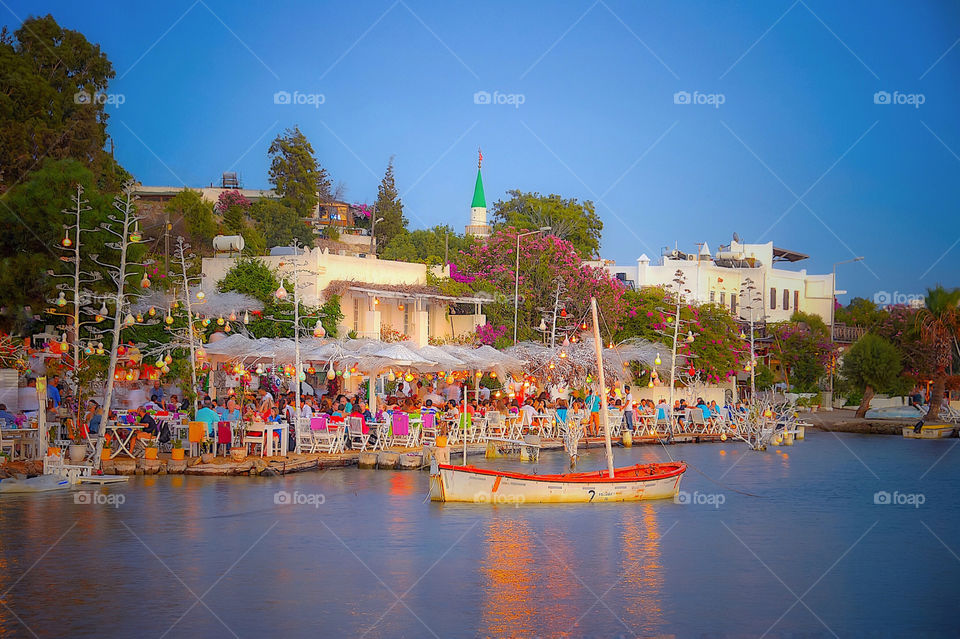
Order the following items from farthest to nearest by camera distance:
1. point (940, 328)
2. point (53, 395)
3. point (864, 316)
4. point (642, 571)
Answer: point (864, 316) → point (940, 328) → point (53, 395) → point (642, 571)

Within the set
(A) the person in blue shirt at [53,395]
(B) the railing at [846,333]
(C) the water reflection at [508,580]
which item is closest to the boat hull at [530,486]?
(C) the water reflection at [508,580]

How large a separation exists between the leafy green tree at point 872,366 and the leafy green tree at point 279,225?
109ft

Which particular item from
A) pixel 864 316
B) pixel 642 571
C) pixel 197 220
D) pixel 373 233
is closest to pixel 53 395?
pixel 642 571

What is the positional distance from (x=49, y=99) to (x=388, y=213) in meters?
45.8

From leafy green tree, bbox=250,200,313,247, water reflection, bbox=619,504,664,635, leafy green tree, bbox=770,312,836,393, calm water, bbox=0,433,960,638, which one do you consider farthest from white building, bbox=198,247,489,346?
water reflection, bbox=619,504,664,635

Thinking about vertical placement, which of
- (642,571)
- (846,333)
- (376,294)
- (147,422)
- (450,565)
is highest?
(846,333)

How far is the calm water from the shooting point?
14.2 metres

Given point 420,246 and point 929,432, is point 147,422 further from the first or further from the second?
point 420,246

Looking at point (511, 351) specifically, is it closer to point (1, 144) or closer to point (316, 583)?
point (1, 144)

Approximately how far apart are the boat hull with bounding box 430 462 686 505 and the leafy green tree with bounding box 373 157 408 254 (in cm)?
6207

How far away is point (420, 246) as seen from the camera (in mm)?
83188

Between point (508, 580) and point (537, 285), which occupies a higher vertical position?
point (537, 285)

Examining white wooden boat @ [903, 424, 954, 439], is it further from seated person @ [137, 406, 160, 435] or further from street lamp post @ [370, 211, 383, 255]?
seated person @ [137, 406, 160, 435]

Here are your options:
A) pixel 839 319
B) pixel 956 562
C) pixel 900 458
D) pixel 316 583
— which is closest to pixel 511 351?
pixel 900 458
